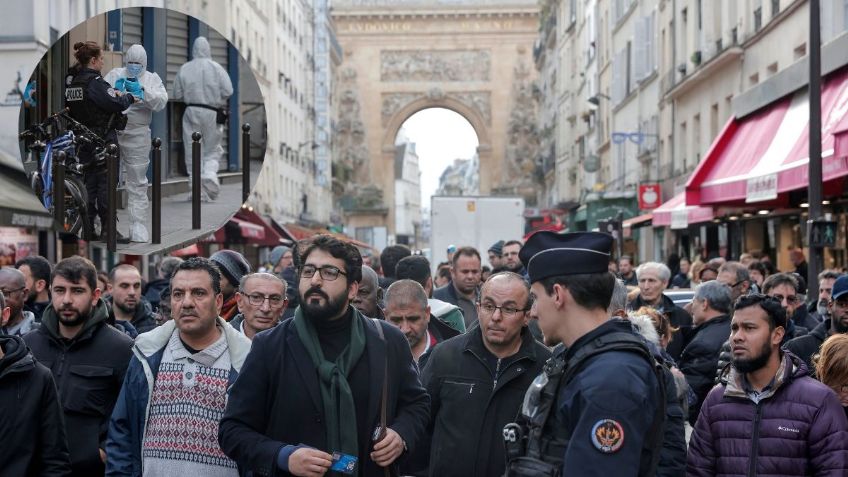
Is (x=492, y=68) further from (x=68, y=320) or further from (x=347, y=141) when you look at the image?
(x=68, y=320)

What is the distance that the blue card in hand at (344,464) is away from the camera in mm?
5105

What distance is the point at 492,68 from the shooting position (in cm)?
8962

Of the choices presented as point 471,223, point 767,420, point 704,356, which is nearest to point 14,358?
point 767,420

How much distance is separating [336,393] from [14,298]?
3844 millimetres

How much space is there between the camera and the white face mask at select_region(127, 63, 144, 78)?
19.3 ft

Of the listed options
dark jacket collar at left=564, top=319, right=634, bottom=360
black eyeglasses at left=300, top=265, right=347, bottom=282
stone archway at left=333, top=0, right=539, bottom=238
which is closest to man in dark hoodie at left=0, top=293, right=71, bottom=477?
black eyeglasses at left=300, top=265, right=347, bottom=282

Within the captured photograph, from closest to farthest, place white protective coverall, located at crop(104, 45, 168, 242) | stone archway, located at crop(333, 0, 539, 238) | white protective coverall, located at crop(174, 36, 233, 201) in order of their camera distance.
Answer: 1. white protective coverall, located at crop(104, 45, 168, 242)
2. white protective coverall, located at crop(174, 36, 233, 201)
3. stone archway, located at crop(333, 0, 539, 238)

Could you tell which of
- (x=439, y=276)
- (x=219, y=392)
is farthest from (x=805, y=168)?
(x=219, y=392)

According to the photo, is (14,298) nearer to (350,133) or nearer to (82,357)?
(82,357)

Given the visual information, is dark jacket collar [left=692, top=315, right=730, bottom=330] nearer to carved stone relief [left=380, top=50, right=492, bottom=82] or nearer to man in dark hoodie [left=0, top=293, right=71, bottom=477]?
man in dark hoodie [left=0, top=293, right=71, bottom=477]

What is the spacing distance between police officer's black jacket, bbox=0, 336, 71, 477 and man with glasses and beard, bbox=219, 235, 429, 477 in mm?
903

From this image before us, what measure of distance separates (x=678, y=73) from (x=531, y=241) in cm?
3102

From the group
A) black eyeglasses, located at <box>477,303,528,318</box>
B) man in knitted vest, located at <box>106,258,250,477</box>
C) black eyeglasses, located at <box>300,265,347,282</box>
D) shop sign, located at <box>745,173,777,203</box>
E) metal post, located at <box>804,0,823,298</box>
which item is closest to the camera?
black eyeglasses, located at <box>300,265,347,282</box>

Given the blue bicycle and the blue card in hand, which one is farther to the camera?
the blue bicycle
